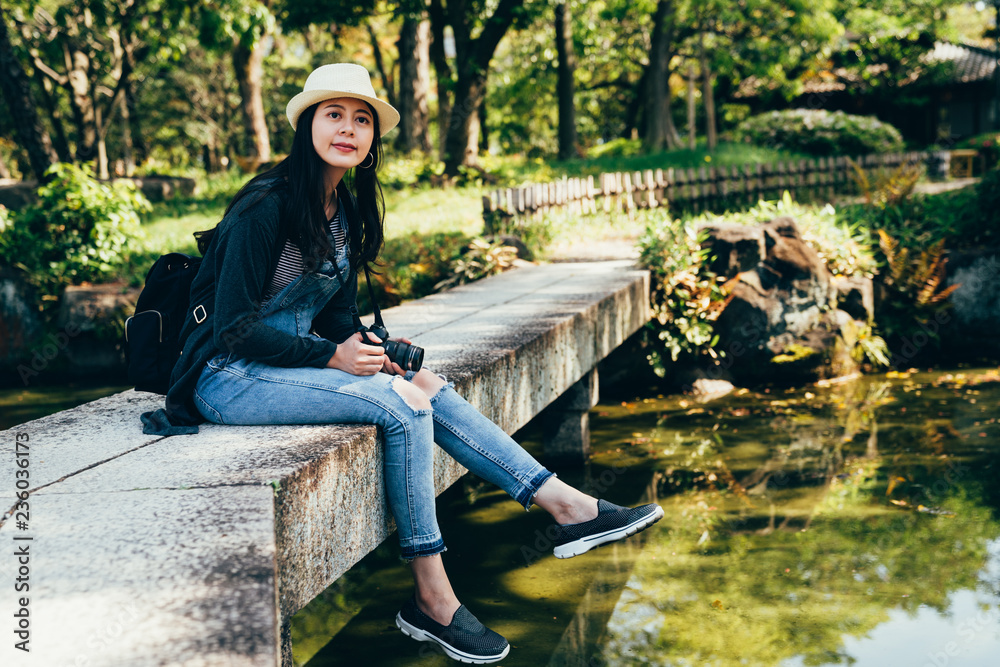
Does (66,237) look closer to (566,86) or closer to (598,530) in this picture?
(598,530)

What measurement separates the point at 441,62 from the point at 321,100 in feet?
62.0

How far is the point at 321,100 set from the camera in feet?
10.3

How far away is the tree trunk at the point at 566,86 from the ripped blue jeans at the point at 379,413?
66.5 ft

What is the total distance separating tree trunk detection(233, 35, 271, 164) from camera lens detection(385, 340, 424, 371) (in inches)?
707

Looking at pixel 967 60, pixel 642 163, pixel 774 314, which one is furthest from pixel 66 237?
pixel 967 60

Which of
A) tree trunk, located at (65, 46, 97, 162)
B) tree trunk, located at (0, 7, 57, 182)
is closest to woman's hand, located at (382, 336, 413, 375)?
tree trunk, located at (0, 7, 57, 182)

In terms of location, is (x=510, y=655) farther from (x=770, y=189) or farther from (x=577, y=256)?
(x=770, y=189)

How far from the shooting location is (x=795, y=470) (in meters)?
5.86

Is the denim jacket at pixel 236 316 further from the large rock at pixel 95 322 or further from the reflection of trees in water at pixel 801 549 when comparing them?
the large rock at pixel 95 322

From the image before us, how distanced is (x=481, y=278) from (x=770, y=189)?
7031 mm

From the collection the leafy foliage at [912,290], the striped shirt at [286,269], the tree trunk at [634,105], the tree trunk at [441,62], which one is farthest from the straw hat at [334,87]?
the tree trunk at [634,105]

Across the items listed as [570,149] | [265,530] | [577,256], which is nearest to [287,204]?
[265,530]

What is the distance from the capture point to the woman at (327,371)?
2.88 m

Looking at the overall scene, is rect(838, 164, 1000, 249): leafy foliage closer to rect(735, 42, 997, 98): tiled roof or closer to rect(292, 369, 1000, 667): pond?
rect(292, 369, 1000, 667): pond
